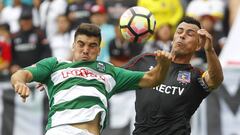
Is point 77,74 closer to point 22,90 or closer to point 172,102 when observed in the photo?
point 22,90

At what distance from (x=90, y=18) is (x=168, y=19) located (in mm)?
1720

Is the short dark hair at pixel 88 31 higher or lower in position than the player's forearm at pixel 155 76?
higher

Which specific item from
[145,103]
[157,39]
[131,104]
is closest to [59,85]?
[145,103]

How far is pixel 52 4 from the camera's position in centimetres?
1574

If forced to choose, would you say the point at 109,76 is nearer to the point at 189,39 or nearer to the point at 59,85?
the point at 59,85

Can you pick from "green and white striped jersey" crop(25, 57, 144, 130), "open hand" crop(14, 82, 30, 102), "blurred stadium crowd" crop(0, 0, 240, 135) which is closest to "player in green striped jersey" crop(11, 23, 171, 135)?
"green and white striped jersey" crop(25, 57, 144, 130)

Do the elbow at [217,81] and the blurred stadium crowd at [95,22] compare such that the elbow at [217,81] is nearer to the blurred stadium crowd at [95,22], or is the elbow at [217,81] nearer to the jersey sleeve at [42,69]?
the jersey sleeve at [42,69]

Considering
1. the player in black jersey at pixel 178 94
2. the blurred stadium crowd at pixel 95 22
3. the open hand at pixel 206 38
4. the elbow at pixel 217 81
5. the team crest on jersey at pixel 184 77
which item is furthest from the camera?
the blurred stadium crowd at pixel 95 22

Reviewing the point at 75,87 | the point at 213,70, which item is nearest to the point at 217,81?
→ the point at 213,70

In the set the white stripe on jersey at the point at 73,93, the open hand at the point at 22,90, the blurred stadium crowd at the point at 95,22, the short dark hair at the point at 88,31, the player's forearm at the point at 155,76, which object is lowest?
the blurred stadium crowd at the point at 95,22

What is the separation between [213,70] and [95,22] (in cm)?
668

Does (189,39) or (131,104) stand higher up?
(189,39)

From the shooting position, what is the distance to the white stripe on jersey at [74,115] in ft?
23.4

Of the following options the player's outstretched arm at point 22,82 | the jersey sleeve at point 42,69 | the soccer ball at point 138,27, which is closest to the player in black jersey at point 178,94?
the soccer ball at point 138,27
